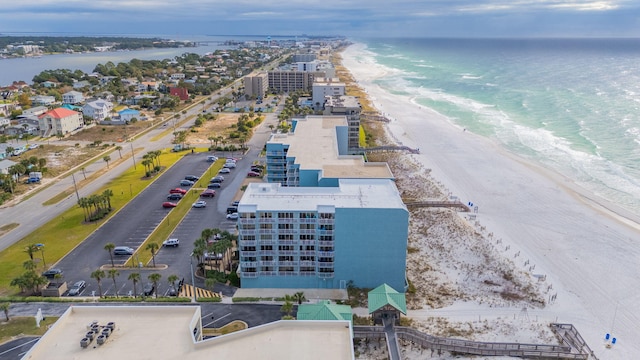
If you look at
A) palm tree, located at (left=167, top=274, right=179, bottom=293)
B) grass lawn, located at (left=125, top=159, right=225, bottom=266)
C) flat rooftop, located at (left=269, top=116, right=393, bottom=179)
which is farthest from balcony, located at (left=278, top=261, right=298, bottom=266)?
grass lawn, located at (left=125, top=159, right=225, bottom=266)

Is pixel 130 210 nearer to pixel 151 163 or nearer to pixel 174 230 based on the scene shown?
pixel 174 230

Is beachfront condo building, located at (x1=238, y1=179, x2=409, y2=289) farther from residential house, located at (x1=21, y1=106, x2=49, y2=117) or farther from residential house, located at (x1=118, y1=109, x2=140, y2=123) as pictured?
residential house, located at (x1=21, y1=106, x2=49, y2=117)

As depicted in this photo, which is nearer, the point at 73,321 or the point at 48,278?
the point at 73,321

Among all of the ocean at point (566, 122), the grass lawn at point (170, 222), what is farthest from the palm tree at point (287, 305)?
the ocean at point (566, 122)

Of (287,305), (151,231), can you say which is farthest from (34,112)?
(287,305)

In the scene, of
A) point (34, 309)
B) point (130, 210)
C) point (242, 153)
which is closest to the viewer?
point (34, 309)

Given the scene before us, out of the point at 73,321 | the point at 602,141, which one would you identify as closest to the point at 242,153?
the point at 73,321

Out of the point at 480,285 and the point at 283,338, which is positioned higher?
the point at 283,338
